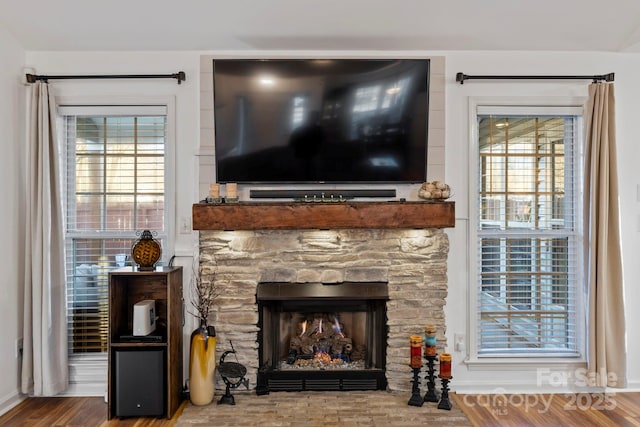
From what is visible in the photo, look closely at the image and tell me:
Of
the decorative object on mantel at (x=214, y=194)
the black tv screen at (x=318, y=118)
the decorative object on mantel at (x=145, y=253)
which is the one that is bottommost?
the decorative object on mantel at (x=145, y=253)

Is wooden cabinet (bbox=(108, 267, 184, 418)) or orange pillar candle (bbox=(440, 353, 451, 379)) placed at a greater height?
wooden cabinet (bbox=(108, 267, 184, 418))

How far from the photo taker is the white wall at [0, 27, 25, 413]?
300cm

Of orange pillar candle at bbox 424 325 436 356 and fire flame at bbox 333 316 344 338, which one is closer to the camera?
orange pillar candle at bbox 424 325 436 356

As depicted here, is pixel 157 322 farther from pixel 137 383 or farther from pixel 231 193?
pixel 231 193

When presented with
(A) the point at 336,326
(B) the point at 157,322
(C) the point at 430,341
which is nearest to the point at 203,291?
(B) the point at 157,322

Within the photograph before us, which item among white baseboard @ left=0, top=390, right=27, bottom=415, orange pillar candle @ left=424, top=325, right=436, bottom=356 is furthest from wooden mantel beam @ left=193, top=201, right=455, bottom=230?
white baseboard @ left=0, top=390, right=27, bottom=415

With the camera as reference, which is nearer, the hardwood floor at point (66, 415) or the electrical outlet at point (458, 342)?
the hardwood floor at point (66, 415)

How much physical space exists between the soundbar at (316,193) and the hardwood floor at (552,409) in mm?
1496

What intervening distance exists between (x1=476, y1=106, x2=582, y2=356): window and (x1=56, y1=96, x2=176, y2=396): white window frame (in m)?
2.21

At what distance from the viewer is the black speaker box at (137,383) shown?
9.36 ft

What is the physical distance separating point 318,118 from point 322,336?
1565 millimetres

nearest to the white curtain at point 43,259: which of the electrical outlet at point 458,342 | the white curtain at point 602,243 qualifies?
the electrical outlet at point 458,342

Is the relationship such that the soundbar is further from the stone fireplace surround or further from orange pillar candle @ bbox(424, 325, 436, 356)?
orange pillar candle @ bbox(424, 325, 436, 356)

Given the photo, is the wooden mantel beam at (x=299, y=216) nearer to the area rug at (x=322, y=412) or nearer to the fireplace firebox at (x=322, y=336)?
the fireplace firebox at (x=322, y=336)
